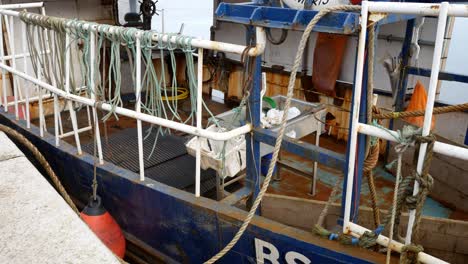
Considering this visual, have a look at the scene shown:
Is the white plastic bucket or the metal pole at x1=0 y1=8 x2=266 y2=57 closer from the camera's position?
the metal pole at x1=0 y1=8 x2=266 y2=57

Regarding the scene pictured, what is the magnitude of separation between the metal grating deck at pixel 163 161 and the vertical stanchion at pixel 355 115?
6.58 ft

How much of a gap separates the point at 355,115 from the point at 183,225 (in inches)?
62.6

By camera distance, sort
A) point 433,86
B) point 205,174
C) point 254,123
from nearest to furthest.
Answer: point 433,86, point 254,123, point 205,174

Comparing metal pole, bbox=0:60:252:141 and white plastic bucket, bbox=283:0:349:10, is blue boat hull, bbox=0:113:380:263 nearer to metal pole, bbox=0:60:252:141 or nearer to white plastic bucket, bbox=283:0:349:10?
metal pole, bbox=0:60:252:141

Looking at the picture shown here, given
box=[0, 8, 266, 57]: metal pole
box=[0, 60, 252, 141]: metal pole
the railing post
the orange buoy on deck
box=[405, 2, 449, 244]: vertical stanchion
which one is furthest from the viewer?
the orange buoy on deck

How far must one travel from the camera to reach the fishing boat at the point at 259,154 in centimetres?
234

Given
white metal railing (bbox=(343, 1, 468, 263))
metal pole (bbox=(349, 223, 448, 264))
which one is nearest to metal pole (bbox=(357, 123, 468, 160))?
white metal railing (bbox=(343, 1, 468, 263))

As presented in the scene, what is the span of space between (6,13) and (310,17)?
318 centimetres

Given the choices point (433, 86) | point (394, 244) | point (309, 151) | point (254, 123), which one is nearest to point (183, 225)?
point (254, 123)

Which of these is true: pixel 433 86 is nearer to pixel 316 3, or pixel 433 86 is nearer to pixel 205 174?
pixel 316 3

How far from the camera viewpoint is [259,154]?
313 centimetres

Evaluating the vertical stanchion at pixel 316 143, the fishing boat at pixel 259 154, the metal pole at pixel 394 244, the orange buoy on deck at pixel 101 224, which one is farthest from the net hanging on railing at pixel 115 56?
the vertical stanchion at pixel 316 143

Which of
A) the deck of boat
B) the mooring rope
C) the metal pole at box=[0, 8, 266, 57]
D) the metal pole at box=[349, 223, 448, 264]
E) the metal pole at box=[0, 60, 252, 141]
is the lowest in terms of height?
the deck of boat

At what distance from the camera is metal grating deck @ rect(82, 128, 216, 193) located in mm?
4293
